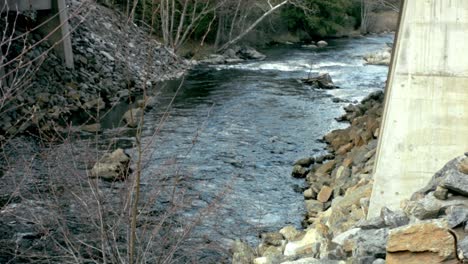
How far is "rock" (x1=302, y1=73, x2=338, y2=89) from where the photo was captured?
59.9 feet

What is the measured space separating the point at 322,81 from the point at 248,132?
6438 mm

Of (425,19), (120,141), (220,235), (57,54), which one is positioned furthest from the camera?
(57,54)

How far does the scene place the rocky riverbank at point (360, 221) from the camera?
3.95 m

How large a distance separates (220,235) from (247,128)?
19.9 feet

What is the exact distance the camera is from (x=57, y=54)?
16328 millimetres

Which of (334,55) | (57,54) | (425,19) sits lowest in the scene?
(334,55)

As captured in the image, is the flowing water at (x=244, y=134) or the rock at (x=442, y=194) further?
the flowing water at (x=244, y=134)

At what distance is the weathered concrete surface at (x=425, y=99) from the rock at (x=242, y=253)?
1.38 metres

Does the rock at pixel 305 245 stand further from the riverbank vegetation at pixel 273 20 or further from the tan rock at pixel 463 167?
the riverbank vegetation at pixel 273 20

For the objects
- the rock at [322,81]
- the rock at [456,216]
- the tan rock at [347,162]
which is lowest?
the rock at [322,81]

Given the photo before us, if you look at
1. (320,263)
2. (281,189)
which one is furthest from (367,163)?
(320,263)

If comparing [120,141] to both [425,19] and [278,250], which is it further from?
[425,19]

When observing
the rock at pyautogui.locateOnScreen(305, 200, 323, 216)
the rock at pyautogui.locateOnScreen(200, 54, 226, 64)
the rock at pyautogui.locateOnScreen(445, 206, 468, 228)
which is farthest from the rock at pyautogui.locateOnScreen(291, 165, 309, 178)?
the rock at pyautogui.locateOnScreen(200, 54, 226, 64)

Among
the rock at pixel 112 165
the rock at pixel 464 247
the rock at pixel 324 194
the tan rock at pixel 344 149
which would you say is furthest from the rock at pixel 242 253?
the tan rock at pixel 344 149
